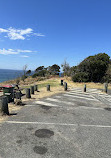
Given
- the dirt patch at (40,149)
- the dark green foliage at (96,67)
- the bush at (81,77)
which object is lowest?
the dirt patch at (40,149)

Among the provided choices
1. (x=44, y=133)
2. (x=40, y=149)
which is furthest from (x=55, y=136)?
(x=40, y=149)

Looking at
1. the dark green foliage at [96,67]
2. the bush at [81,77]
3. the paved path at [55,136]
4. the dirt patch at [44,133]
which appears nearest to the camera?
the paved path at [55,136]

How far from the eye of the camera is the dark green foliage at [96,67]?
19.2 meters

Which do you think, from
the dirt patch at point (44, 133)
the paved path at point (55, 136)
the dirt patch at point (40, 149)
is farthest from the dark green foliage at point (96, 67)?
the dirt patch at point (40, 149)

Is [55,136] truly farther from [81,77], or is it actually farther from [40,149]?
[81,77]

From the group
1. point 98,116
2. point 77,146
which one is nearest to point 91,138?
point 77,146

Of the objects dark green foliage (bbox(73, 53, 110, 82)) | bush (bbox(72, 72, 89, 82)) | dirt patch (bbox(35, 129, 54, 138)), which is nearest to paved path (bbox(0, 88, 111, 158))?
dirt patch (bbox(35, 129, 54, 138))

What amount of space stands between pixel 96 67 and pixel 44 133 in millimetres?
17300

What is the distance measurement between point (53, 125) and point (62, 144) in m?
1.24

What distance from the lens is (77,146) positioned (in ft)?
11.2

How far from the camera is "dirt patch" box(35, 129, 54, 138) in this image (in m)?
3.89

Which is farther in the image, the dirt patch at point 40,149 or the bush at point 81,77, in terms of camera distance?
the bush at point 81,77

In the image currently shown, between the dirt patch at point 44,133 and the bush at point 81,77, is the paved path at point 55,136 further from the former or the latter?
the bush at point 81,77

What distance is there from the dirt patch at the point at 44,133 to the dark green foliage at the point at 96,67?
1685cm
